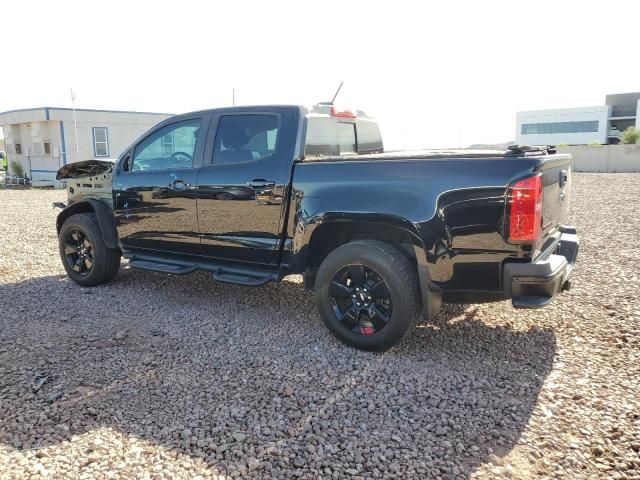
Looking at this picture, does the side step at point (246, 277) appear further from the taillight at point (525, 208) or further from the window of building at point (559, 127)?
the window of building at point (559, 127)

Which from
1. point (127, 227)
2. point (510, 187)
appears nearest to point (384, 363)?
point (510, 187)

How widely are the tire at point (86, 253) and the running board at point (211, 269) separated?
35 centimetres

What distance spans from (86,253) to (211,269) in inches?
77.8

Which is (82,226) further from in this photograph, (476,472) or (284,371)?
(476,472)

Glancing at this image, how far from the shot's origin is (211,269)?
5117mm

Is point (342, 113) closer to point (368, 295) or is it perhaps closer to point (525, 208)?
point (368, 295)

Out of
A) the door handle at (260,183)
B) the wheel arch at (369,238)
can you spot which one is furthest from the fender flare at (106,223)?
the wheel arch at (369,238)

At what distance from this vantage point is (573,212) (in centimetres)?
1288

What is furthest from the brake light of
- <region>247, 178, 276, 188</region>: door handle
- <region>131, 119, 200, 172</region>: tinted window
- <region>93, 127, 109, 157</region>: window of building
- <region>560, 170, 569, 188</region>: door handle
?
<region>93, 127, 109, 157</region>: window of building

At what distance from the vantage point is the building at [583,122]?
72.9 meters

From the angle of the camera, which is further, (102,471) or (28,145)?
(28,145)

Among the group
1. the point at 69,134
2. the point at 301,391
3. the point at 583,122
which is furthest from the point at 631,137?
the point at 301,391

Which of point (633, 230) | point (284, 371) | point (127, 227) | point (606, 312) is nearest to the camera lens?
point (284, 371)

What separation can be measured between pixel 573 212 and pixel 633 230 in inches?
128
